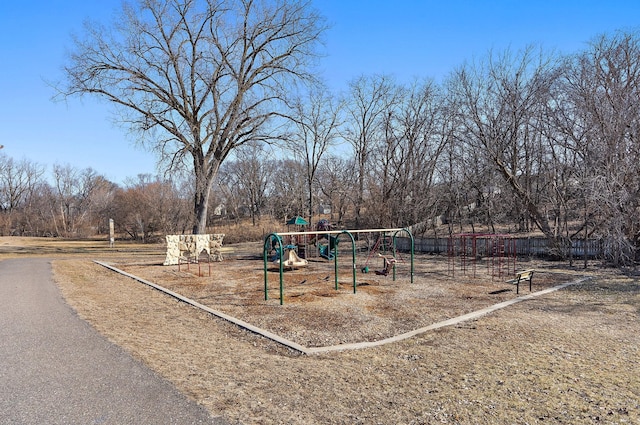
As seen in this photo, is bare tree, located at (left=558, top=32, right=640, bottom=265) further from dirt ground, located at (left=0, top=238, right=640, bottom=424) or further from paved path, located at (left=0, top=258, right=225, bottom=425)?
paved path, located at (left=0, top=258, right=225, bottom=425)

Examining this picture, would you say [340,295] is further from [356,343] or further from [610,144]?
[610,144]

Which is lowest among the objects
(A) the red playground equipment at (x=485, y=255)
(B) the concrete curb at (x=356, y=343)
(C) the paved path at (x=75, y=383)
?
(B) the concrete curb at (x=356, y=343)

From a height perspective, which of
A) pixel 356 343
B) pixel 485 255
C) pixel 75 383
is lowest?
pixel 356 343

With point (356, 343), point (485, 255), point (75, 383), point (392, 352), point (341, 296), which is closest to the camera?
point (75, 383)

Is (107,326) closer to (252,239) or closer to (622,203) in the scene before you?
(622,203)

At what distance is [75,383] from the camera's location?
4.27 meters

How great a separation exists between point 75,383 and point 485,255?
18.7 m

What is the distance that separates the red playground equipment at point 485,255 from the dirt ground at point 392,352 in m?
3.08

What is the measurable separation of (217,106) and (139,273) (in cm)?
1161

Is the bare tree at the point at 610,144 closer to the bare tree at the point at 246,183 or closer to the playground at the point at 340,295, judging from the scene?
the playground at the point at 340,295

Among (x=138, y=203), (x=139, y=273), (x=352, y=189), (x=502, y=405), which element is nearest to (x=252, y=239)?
(x=352, y=189)

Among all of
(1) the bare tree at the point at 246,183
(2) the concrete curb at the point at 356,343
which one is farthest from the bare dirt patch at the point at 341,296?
(1) the bare tree at the point at 246,183

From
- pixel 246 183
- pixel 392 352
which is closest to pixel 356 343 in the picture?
pixel 392 352

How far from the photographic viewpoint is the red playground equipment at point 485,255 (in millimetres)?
14372
